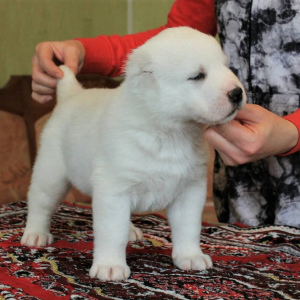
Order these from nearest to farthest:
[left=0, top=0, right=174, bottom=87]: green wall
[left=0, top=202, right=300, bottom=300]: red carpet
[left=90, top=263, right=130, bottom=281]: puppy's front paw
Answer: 1. [left=0, top=202, right=300, bottom=300]: red carpet
2. [left=90, top=263, right=130, bottom=281]: puppy's front paw
3. [left=0, top=0, right=174, bottom=87]: green wall

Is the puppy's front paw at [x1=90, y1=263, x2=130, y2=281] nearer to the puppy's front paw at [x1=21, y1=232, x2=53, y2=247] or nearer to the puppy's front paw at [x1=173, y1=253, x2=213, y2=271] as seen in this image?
the puppy's front paw at [x1=173, y1=253, x2=213, y2=271]

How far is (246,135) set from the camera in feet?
4.32

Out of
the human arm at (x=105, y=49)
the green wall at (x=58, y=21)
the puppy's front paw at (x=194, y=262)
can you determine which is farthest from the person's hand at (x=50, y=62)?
the green wall at (x=58, y=21)

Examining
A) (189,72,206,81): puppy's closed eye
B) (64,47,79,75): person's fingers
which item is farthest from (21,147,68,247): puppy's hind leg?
(189,72,206,81): puppy's closed eye

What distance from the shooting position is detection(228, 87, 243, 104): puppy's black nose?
3.99ft

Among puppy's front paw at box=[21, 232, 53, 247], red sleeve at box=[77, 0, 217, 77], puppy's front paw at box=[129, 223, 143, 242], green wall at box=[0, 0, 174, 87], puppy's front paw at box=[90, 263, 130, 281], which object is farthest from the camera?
green wall at box=[0, 0, 174, 87]

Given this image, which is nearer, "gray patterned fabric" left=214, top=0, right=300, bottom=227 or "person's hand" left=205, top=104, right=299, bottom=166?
"person's hand" left=205, top=104, right=299, bottom=166

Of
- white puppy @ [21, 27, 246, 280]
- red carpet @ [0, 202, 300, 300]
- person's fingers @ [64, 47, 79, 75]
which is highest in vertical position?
person's fingers @ [64, 47, 79, 75]

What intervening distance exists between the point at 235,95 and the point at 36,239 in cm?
73

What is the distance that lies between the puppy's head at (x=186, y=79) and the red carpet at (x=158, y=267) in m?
0.35

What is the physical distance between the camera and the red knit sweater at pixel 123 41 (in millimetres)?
1939

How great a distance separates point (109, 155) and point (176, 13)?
88cm

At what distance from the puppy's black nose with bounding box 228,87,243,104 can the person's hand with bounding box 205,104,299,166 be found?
0.09 m

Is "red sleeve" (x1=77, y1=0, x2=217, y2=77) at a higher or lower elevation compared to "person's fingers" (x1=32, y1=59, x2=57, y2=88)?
higher
